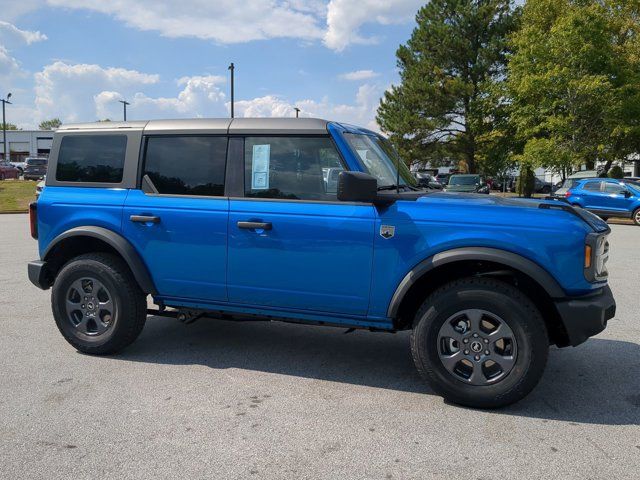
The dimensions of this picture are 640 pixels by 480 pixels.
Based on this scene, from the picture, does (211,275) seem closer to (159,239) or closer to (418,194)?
(159,239)

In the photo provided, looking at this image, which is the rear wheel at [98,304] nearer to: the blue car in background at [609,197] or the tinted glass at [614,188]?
the blue car in background at [609,197]

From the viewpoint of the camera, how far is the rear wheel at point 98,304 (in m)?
4.52

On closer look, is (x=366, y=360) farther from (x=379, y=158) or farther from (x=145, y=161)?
(x=145, y=161)

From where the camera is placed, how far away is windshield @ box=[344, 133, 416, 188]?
4.16 metres

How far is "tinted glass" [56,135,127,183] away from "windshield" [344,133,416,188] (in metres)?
1.95

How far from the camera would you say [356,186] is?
3.60 m

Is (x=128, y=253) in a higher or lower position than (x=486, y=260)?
lower

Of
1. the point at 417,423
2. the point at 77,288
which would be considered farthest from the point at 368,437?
the point at 77,288

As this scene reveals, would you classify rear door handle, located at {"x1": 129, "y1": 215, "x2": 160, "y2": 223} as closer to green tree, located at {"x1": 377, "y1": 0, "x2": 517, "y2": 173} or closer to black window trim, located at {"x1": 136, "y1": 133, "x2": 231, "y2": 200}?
black window trim, located at {"x1": 136, "y1": 133, "x2": 231, "y2": 200}

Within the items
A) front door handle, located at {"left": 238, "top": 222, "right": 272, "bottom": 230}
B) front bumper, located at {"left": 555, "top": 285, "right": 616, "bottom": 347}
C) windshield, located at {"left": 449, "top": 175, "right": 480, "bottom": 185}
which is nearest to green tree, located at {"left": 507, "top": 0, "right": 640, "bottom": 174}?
windshield, located at {"left": 449, "top": 175, "right": 480, "bottom": 185}

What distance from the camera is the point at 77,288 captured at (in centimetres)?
465

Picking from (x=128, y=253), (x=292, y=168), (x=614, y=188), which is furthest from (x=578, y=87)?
(x=128, y=253)

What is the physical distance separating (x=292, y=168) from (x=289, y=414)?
1.76 meters

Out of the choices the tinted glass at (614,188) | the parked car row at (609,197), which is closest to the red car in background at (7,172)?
the parked car row at (609,197)
